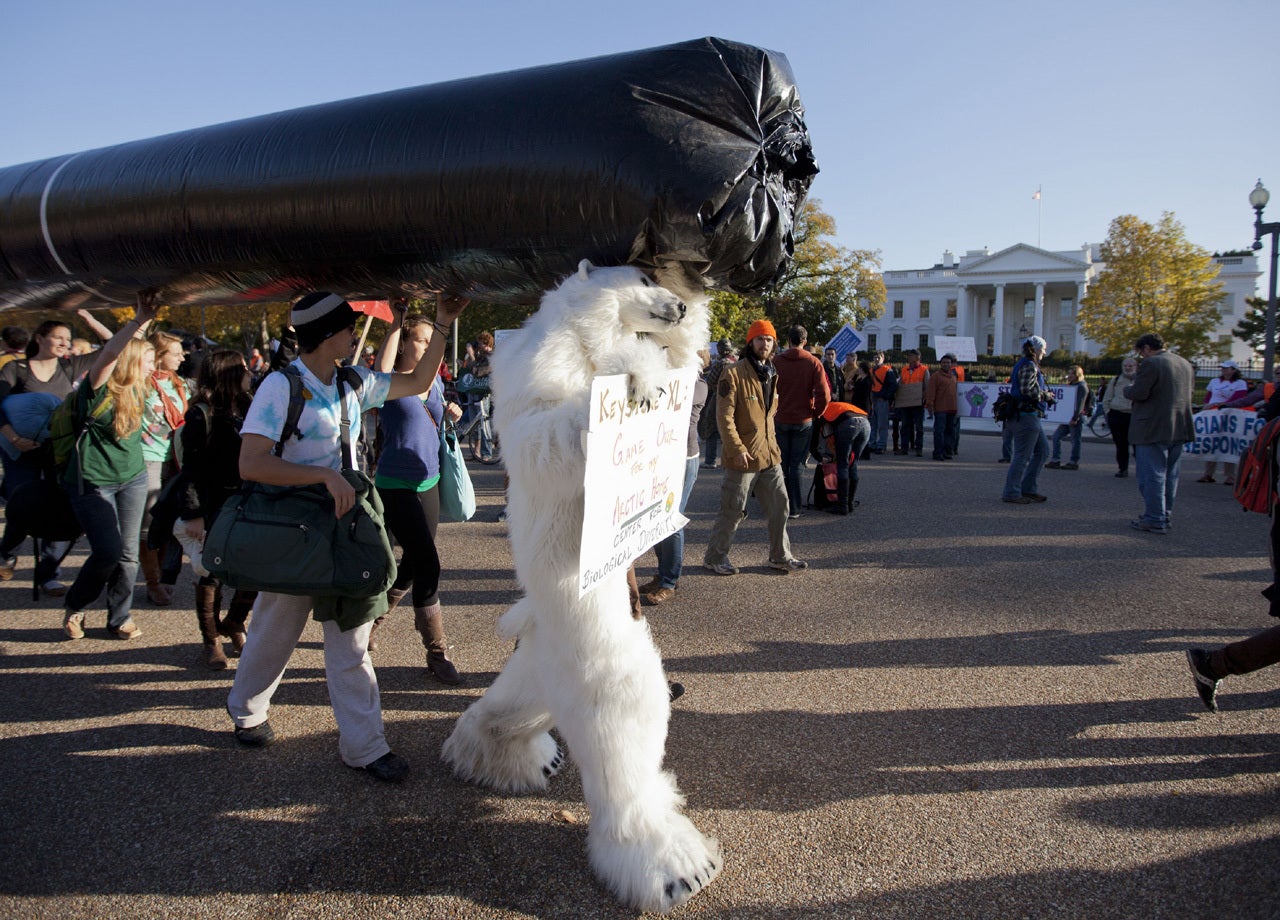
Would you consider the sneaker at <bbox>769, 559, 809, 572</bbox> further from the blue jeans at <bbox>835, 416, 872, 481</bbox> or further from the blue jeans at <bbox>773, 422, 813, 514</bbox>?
the blue jeans at <bbox>835, 416, 872, 481</bbox>

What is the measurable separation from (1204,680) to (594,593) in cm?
314

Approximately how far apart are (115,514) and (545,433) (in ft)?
11.9

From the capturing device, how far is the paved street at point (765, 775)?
2539 mm

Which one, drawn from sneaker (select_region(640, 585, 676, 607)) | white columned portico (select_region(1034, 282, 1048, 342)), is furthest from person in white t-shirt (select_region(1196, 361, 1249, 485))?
white columned portico (select_region(1034, 282, 1048, 342))

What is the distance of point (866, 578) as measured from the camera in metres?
6.29

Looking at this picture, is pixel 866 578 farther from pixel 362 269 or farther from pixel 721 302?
pixel 721 302

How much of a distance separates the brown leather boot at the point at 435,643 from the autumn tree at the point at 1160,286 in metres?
41.8

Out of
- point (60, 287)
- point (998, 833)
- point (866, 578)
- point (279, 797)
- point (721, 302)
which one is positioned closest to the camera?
point (998, 833)

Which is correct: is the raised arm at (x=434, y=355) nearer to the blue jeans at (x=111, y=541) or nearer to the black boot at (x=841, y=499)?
the blue jeans at (x=111, y=541)

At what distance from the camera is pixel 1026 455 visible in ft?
31.7

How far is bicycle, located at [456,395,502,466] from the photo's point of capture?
501 inches

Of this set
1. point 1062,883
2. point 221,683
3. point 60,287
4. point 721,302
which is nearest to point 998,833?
point 1062,883

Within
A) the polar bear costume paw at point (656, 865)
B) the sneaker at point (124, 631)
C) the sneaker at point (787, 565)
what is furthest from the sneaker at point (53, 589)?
the sneaker at point (787, 565)

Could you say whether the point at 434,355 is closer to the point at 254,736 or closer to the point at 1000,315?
the point at 254,736
